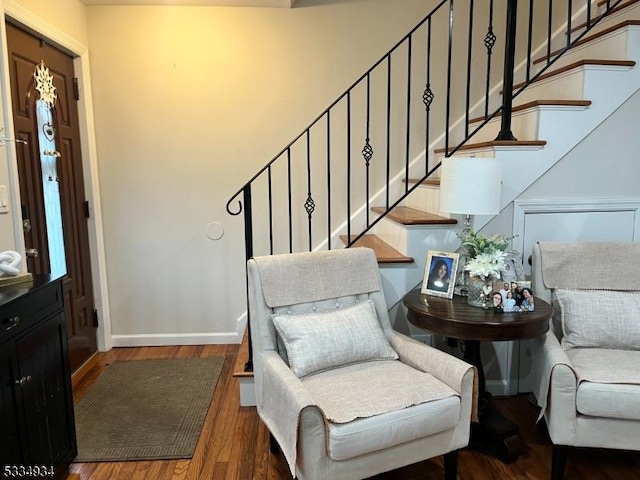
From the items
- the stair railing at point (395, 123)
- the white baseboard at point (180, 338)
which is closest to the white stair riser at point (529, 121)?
the stair railing at point (395, 123)

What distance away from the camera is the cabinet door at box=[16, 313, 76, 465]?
1.70 m

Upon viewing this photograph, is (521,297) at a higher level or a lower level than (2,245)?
lower

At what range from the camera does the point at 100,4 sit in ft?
10.3

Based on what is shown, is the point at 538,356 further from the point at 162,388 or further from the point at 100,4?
the point at 100,4

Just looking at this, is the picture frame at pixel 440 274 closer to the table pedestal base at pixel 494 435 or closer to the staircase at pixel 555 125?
the staircase at pixel 555 125

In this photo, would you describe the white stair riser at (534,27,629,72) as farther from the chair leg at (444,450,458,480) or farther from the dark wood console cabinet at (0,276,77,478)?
the dark wood console cabinet at (0,276,77,478)

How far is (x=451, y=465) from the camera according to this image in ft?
6.08

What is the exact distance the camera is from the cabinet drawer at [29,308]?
5.12ft

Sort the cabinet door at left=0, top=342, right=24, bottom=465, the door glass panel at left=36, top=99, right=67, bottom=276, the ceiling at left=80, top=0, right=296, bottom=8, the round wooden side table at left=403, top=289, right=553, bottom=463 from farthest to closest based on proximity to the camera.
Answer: the ceiling at left=80, top=0, right=296, bottom=8, the door glass panel at left=36, top=99, right=67, bottom=276, the round wooden side table at left=403, top=289, right=553, bottom=463, the cabinet door at left=0, top=342, right=24, bottom=465

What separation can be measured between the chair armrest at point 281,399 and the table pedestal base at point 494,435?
100cm

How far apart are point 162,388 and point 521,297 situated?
6.97 ft

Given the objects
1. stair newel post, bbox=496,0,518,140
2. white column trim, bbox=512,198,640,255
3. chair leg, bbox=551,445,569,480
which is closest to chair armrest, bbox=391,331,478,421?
chair leg, bbox=551,445,569,480

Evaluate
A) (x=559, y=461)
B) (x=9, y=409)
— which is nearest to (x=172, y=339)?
(x=9, y=409)

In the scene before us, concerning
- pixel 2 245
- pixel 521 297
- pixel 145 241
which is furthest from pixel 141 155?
pixel 521 297
